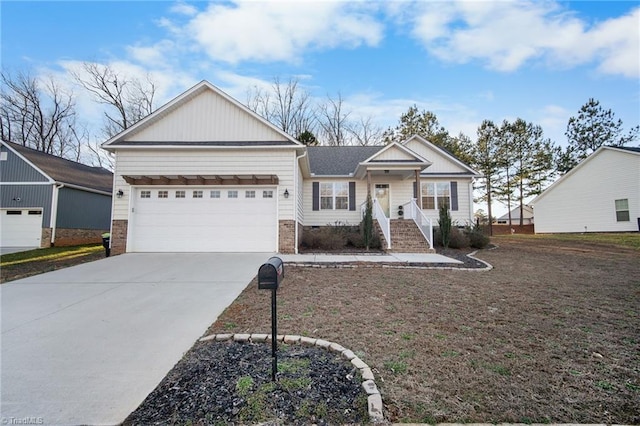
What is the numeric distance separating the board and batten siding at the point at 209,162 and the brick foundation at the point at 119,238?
6.71 feet

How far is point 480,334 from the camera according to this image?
362cm

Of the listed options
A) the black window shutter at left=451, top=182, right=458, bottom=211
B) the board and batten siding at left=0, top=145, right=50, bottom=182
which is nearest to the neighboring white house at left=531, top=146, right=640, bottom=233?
the black window shutter at left=451, top=182, right=458, bottom=211

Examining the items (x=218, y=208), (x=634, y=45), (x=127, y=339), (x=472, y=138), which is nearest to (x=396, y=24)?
(x=218, y=208)

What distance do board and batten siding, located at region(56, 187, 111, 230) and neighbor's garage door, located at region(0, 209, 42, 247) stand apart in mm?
951

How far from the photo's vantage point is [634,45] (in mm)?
11984

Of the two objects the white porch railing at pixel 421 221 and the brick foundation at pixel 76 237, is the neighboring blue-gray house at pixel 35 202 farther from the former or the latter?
the white porch railing at pixel 421 221

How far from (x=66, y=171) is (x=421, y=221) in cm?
2084

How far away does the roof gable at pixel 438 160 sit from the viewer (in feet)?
53.6

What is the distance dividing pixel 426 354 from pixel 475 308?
2.17 m

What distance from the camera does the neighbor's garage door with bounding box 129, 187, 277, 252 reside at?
36.0 feet

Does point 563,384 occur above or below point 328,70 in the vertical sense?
below

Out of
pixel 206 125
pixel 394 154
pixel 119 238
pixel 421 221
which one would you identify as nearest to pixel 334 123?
pixel 394 154

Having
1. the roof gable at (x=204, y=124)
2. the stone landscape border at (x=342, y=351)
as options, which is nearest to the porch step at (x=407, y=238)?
the roof gable at (x=204, y=124)

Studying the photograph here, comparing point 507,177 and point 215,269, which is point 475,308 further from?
point 507,177
